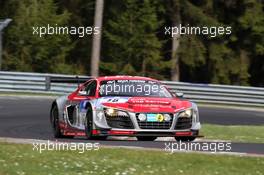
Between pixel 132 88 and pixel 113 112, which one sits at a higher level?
pixel 132 88

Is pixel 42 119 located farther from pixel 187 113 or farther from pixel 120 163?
pixel 120 163

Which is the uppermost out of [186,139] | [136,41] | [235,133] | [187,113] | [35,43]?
[136,41]

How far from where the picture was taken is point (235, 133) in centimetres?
1794

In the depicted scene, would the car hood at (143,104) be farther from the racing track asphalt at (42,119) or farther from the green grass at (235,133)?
the green grass at (235,133)

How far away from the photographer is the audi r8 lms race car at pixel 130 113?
13.3 metres

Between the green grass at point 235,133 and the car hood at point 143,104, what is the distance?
300 centimetres

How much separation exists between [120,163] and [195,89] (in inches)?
756

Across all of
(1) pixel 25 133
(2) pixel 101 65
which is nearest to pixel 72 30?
(2) pixel 101 65

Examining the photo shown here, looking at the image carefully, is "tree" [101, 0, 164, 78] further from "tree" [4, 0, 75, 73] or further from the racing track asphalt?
the racing track asphalt

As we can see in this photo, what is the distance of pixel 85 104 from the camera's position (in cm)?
1404

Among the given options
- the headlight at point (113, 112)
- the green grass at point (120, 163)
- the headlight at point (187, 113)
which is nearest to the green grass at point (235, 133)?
the headlight at point (187, 113)

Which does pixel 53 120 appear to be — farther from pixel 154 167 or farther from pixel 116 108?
pixel 154 167

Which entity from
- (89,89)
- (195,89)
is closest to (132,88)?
(89,89)

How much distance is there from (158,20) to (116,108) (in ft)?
91.4
